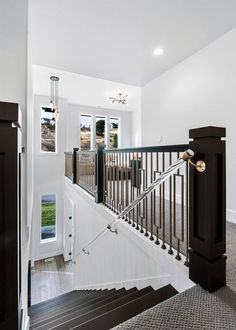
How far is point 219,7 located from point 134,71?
191 centimetres

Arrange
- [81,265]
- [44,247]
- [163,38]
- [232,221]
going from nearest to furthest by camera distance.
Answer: [232,221] < [163,38] < [81,265] < [44,247]

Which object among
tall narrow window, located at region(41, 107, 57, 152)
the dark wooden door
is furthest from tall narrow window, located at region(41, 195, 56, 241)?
the dark wooden door

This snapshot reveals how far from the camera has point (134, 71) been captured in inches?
157

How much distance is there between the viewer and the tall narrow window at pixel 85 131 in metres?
7.53

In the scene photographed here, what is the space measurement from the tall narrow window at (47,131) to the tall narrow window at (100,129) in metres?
1.75

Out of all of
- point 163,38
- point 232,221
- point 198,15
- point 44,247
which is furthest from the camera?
point 44,247

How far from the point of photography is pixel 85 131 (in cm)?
762

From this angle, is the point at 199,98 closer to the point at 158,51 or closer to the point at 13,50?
the point at 158,51

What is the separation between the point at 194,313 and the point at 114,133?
753 cm

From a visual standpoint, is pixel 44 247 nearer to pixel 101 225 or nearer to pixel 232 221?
pixel 101 225

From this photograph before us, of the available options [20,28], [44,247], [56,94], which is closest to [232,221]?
[20,28]

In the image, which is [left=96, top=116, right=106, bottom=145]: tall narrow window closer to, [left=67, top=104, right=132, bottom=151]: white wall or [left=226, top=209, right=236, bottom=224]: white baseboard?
[left=67, top=104, right=132, bottom=151]: white wall

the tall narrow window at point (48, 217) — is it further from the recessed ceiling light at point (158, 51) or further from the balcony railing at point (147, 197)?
the recessed ceiling light at point (158, 51)

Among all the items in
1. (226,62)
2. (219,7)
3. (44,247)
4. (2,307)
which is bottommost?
(44,247)
